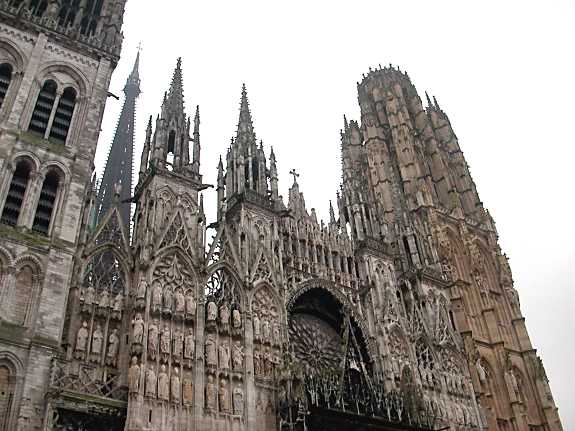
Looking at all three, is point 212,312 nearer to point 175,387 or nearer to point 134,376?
point 175,387

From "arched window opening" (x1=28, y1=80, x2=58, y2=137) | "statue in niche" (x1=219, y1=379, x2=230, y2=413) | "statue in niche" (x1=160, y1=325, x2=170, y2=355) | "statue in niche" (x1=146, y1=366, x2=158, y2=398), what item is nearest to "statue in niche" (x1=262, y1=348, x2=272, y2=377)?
"statue in niche" (x1=219, y1=379, x2=230, y2=413)

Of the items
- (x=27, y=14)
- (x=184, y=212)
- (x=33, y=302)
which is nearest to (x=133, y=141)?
(x=27, y=14)

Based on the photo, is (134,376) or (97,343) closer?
(134,376)

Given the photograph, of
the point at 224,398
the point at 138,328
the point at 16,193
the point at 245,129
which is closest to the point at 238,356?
the point at 224,398

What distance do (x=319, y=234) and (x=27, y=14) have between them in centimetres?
1506

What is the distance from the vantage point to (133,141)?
56.1 m

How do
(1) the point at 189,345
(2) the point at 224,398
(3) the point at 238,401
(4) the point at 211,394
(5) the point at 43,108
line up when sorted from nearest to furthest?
(4) the point at 211,394 → (2) the point at 224,398 → (3) the point at 238,401 → (1) the point at 189,345 → (5) the point at 43,108

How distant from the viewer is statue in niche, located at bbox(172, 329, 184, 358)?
1859cm

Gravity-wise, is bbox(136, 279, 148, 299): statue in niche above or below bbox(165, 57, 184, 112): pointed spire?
below

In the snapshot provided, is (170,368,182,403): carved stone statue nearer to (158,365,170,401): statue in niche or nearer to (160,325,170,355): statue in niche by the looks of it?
(158,365,170,401): statue in niche

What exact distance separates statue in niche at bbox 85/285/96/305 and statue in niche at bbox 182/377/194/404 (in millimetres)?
3773

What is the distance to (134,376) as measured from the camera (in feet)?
55.9

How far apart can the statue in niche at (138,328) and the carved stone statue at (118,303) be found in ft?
2.44

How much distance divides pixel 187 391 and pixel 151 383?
48.7 inches
